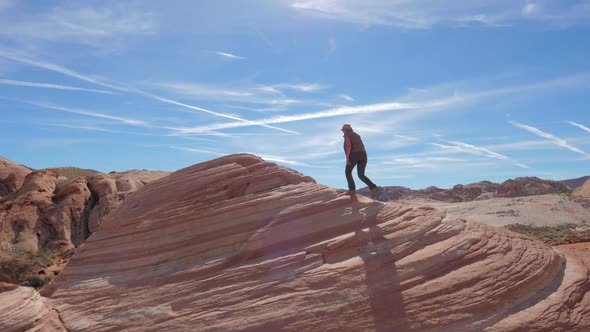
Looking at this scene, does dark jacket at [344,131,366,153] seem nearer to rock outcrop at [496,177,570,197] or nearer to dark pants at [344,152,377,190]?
dark pants at [344,152,377,190]

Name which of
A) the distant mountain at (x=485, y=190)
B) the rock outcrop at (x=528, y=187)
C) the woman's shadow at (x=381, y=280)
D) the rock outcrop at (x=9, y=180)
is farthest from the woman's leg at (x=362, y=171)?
the rock outcrop at (x=528, y=187)

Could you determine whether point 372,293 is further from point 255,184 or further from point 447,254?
point 255,184

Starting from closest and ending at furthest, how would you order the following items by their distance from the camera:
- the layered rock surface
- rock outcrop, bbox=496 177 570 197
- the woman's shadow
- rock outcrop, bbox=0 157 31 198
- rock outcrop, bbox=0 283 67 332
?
the woman's shadow
the layered rock surface
rock outcrop, bbox=0 283 67 332
rock outcrop, bbox=0 157 31 198
rock outcrop, bbox=496 177 570 197

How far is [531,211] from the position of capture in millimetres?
44406

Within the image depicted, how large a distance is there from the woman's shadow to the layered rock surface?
2cm

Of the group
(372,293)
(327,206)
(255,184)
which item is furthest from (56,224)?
(372,293)

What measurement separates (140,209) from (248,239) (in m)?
3.54

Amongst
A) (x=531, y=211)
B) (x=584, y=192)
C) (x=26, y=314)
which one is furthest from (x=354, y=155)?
(x=584, y=192)

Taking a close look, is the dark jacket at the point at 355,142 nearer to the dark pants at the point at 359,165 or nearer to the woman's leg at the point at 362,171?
the dark pants at the point at 359,165

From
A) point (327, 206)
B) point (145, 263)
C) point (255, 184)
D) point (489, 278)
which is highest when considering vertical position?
point (255, 184)

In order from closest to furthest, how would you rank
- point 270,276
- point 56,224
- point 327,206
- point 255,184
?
point 270,276 → point 327,206 → point 255,184 → point 56,224

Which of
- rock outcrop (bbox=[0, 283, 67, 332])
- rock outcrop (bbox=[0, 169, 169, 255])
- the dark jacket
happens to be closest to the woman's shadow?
the dark jacket

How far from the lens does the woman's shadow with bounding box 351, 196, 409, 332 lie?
7.53 m

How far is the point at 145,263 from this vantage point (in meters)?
9.64
